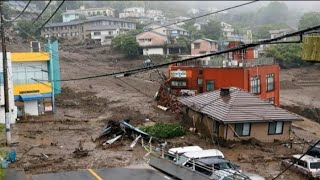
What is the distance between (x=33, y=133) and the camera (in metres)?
34.8

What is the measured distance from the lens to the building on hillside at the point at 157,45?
292 feet

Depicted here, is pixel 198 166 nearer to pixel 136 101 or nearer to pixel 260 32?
pixel 136 101

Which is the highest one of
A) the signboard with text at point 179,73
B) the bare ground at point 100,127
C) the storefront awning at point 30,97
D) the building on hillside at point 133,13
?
the building on hillside at point 133,13

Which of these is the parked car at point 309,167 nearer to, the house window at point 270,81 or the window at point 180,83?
the house window at point 270,81

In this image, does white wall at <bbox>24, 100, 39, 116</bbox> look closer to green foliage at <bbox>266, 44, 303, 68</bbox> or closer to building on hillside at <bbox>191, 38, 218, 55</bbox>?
green foliage at <bbox>266, 44, 303, 68</bbox>

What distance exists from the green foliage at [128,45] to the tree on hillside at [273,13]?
99304mm

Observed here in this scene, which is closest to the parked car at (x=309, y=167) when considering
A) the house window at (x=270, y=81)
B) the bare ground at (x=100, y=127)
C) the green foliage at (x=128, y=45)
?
the bare ground at (x=100, y=127)

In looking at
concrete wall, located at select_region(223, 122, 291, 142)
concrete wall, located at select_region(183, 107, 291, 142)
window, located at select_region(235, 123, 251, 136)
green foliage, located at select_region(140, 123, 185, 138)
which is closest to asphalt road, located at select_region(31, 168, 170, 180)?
concrete wall, located at select_region(183, 107, 291, 142)

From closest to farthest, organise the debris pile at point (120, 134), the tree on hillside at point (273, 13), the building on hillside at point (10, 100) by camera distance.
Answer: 1. the debris pile at point (120, 134)
2. the building on hillside at point (10, 100)
3. the tree on hillside at point (273, 13)

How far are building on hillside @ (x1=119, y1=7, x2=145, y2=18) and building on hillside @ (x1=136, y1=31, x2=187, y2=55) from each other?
48.2m

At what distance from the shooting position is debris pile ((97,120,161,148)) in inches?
1213

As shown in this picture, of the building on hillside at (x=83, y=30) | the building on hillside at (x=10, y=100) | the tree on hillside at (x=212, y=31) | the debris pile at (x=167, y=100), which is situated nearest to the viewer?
the building on hillside at (x=10, y=100)

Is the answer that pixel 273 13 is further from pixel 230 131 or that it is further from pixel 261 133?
pixel 230 131

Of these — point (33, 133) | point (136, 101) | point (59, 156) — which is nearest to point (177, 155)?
point (59, 156)
